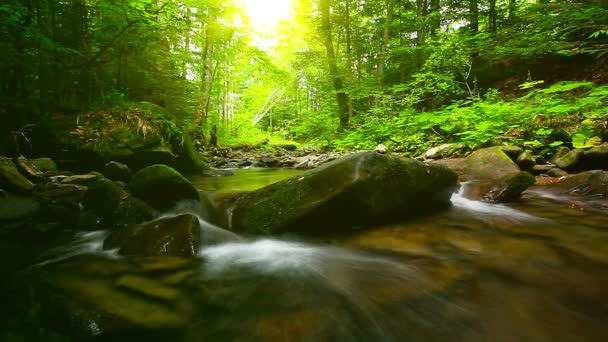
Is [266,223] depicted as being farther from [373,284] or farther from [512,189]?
[512,189]

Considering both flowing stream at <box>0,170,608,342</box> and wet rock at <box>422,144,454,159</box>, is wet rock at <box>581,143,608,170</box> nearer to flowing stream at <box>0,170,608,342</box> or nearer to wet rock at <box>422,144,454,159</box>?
flowing stream at <box>0,170,608,342</box>

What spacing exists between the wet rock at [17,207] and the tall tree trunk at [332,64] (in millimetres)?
11133

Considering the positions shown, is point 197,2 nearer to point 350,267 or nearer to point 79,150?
point 79,150

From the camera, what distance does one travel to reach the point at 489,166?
5.21 metres

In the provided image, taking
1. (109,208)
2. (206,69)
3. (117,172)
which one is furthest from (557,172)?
(206,69)

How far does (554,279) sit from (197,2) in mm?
8480

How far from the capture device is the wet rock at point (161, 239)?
2.56m

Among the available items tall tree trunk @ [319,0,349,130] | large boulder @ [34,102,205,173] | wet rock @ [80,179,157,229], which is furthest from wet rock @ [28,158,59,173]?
tall tree trunk @ [319,0,349,130]

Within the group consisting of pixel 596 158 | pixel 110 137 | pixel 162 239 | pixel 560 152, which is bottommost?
pixel 162 239

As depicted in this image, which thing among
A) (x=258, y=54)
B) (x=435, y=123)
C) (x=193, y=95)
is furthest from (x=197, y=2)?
(x=435, y=123)

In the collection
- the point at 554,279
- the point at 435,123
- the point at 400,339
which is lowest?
the point at 400,339

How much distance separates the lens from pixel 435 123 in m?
8.57

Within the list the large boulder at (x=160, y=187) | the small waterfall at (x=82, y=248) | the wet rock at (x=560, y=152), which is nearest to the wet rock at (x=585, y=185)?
the wet rock at (x=560, y=152)

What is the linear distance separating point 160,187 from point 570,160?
6527 mm
